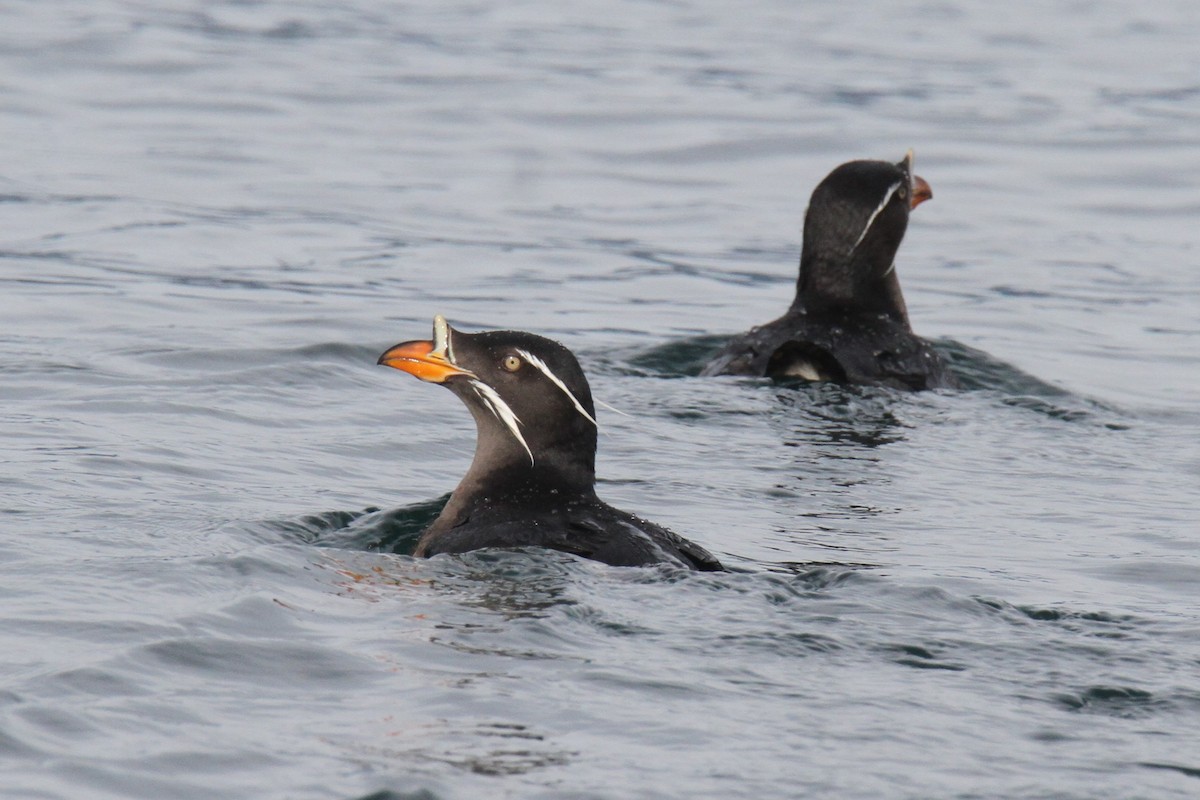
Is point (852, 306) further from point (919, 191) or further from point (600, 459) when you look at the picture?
point (600, 459)

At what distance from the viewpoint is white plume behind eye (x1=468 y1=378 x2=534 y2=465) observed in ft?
22.7

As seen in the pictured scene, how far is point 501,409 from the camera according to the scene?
693 cm

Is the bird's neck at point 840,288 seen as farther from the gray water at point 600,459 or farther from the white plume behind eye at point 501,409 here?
the white plume behind eye at point 501,409

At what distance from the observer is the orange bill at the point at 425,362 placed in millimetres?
6906

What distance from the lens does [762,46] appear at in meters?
28.7

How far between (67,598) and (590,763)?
6.75ft

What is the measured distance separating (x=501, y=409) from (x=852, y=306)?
13.7 feet

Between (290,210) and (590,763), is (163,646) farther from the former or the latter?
(290,210)

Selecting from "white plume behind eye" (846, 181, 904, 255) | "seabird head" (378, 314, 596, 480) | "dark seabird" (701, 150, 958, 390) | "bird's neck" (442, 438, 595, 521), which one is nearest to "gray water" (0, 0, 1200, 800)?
"dark seabird" (701, 150, 958, 390)

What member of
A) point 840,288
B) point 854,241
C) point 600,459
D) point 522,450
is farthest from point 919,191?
point 522,450

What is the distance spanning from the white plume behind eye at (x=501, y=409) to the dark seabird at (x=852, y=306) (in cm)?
343

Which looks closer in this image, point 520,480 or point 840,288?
point 520,480

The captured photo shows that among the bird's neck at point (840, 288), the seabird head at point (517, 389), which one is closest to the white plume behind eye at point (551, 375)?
the seabird head at point (517, 389)

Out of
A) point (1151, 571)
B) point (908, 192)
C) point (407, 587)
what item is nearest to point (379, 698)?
point (407, 587)
